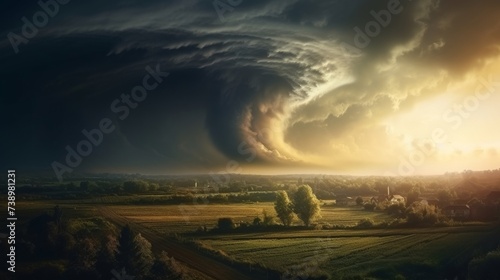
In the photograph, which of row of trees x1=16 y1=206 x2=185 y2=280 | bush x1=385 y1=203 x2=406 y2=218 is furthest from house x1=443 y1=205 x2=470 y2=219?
row of trees x1=16 y1=206 x2=185 y2=280

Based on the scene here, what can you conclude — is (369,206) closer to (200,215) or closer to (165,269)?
(200,215)

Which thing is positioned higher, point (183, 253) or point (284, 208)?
point (284, 208)

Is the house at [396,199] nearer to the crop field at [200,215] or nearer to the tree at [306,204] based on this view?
the crop field at [200,215]

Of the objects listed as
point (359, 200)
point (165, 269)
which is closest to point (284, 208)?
point (359, 200)

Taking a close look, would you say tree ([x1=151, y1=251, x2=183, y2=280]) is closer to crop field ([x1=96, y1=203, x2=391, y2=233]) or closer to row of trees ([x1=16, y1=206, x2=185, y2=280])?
row of trees ([x1=16, y1=206, x2=185, y2=280])

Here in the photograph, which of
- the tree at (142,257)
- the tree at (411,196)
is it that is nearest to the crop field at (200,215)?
the tree at (142,257)

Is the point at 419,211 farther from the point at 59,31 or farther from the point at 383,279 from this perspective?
the point at 59,31
